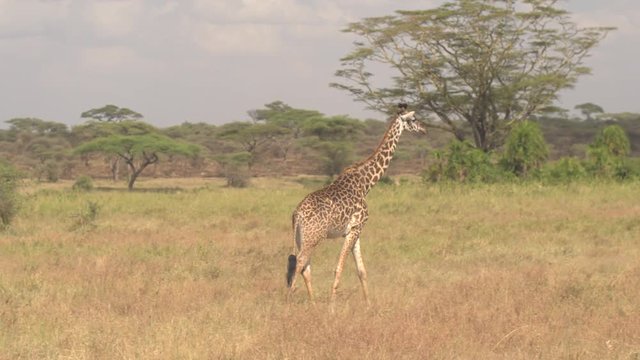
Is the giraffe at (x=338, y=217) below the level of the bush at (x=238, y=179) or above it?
above

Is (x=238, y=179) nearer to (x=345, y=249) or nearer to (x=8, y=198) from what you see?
(x=8, y=198)

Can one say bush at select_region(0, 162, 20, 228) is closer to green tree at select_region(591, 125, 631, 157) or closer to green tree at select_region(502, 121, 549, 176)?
green tree at select_region(502, 121, 549, 176)

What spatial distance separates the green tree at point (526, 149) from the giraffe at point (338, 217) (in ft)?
59.6

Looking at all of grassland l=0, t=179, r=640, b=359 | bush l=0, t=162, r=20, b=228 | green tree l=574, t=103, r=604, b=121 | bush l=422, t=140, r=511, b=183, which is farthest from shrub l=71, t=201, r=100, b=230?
green tree l=574, t=103, r=604, b=121

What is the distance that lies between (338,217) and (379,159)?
1.36 metres

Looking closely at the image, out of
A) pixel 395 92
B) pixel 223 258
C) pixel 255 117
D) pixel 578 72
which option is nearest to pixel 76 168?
pixel 255 117

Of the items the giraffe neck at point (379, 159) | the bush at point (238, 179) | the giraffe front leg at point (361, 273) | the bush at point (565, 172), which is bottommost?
the bush at point (238, 179)

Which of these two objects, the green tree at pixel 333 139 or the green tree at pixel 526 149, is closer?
the green tree at pixel 526 149

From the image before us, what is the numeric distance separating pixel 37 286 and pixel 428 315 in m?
4.72

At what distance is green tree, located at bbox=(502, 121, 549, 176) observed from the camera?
26.5 m

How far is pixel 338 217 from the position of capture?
8.38 m

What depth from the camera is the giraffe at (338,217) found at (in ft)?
26.5

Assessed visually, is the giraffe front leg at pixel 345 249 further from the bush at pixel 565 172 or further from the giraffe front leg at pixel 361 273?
the bush at pixel 565 172

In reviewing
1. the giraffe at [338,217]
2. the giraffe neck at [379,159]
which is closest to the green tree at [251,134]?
the giraffe neck at [379,159]
